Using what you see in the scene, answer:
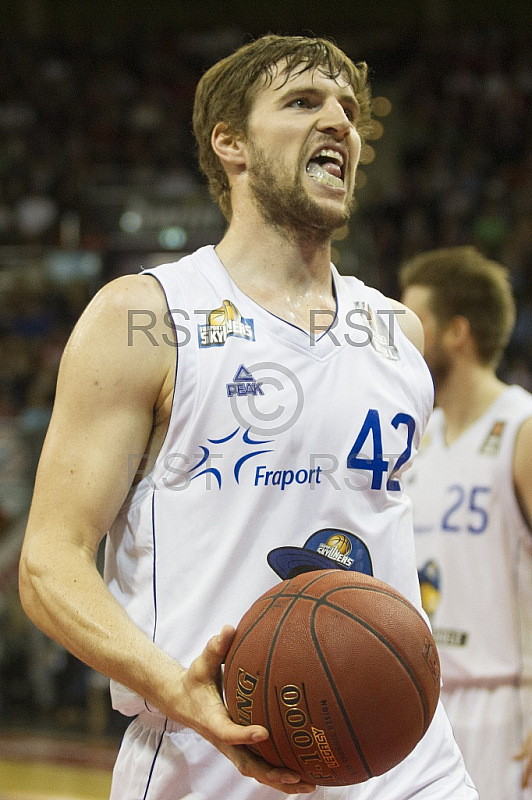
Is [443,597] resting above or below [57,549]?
below

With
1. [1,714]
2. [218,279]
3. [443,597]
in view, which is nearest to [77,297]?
[1,714]

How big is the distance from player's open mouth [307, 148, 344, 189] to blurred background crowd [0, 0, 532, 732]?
5015 millimetres

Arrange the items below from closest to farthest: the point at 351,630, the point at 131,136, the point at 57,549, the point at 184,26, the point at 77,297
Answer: the point at 351,630 < the point at 57,549 < the point at 77,297 < the point at 131,136 < the point at 184,26

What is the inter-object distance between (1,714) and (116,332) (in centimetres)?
612

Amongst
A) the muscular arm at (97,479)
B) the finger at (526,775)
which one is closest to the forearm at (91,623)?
the muscular arm at (97,479)

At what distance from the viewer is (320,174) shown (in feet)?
9.02

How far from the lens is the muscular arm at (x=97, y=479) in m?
2.07

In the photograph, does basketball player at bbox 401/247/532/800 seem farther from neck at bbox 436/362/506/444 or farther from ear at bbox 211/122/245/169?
ear at bbox 211/122/245/169

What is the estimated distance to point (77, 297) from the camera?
9.83 metres

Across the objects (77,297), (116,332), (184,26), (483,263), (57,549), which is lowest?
(77,297)

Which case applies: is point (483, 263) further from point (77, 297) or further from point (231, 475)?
point (77, 297)

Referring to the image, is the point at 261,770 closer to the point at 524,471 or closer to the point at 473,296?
the point at 524,471
